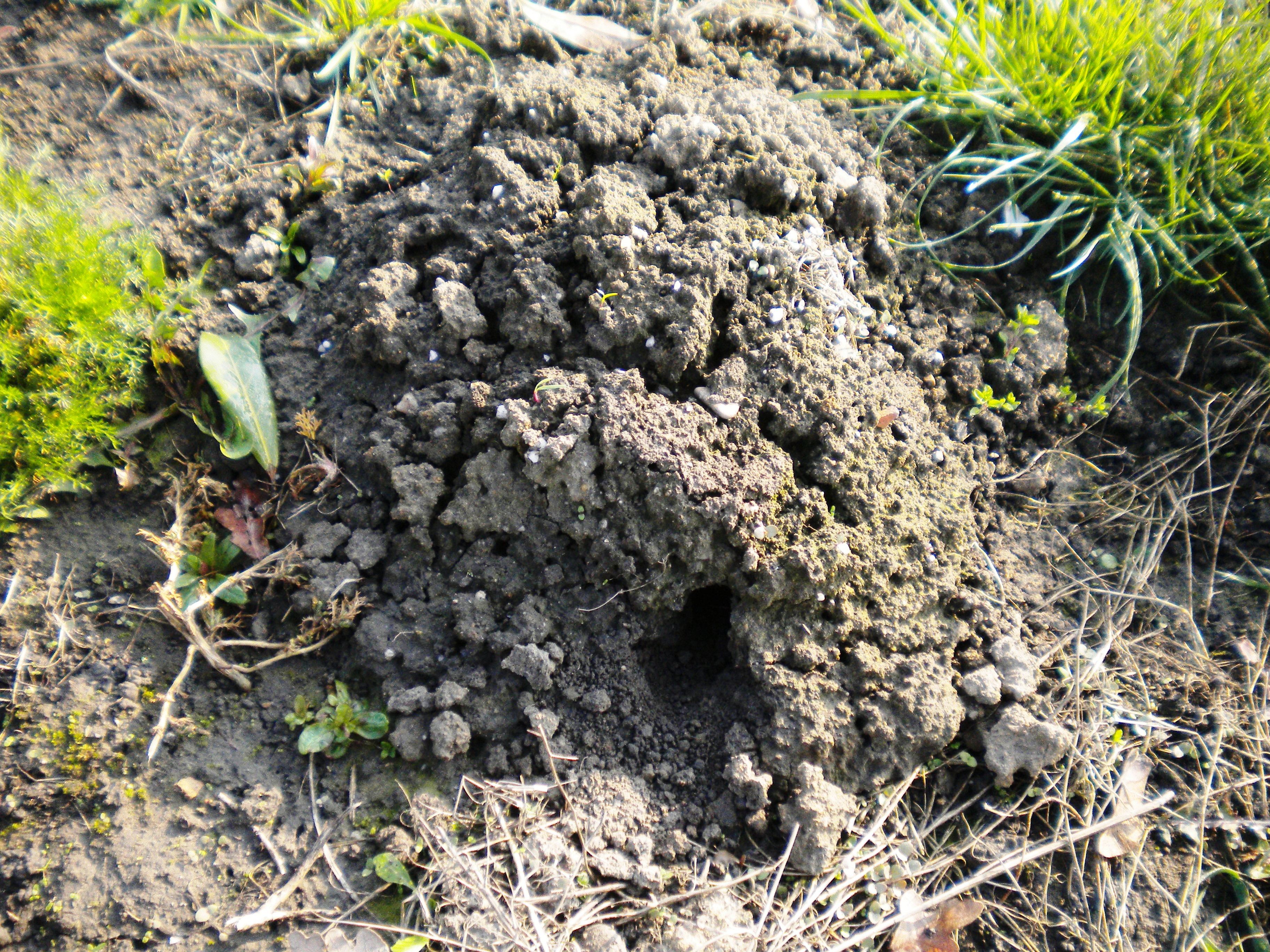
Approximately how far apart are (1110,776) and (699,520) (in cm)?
132

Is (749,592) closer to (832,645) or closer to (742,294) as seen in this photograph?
(832,645)

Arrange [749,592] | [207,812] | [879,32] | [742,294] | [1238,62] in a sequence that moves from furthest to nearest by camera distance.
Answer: [879,32] → [1238,62] → [742,294] → [749,592] → [207,812]

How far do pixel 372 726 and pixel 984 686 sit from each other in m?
1.64

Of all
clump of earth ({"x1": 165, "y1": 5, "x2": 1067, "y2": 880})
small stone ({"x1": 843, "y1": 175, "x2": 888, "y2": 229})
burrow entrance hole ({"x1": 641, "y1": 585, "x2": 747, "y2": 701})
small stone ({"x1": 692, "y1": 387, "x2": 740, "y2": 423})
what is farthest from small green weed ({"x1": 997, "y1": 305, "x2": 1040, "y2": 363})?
burrow entrance hole ({"x1": 641, "y1": 585, "x2": 747, "y2": 701})

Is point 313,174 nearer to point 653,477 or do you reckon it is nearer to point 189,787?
point 653,477

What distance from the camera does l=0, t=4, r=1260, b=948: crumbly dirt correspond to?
74.1 inches

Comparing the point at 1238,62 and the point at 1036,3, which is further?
the point at 1036,3

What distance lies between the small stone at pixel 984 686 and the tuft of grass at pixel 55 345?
247cm

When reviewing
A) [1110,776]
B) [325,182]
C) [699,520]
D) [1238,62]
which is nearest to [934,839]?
[1110,776]

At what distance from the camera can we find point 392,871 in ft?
5.98

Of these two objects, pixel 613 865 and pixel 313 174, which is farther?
pixel 313 174

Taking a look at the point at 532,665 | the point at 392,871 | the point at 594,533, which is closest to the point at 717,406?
the point at 594,533

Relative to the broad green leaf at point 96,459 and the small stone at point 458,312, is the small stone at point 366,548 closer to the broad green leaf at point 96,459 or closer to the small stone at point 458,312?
the small stone at point 458,312

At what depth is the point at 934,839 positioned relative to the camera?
1978 mm
